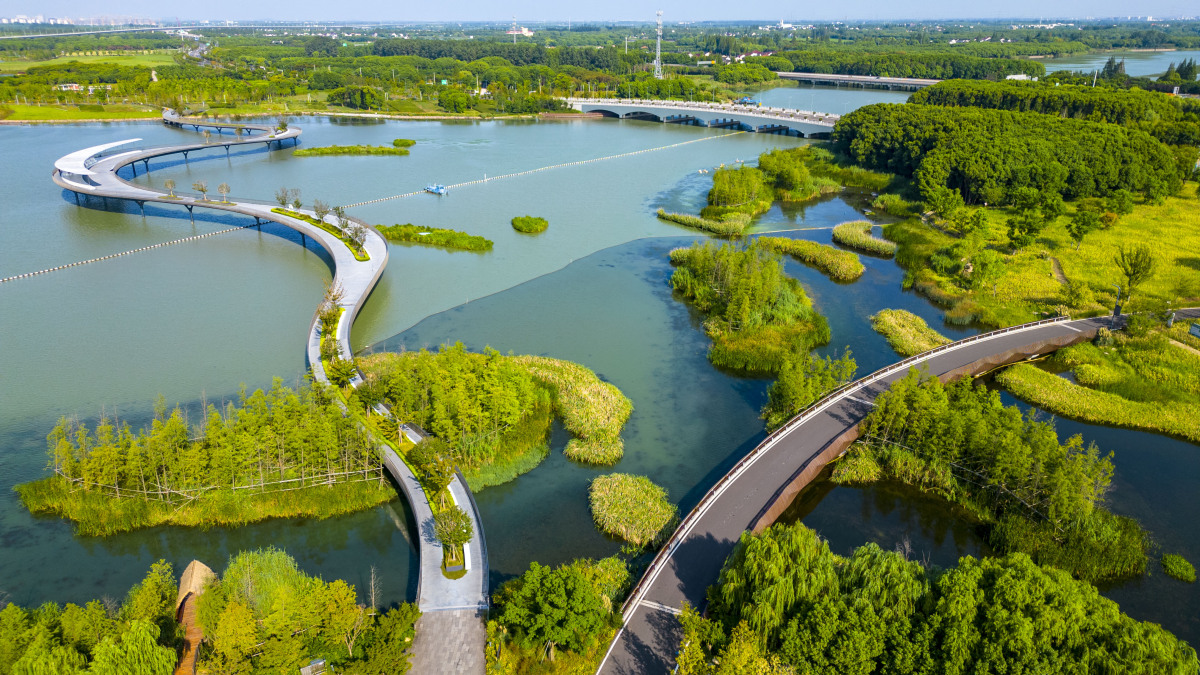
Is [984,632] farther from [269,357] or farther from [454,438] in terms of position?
[269,357]

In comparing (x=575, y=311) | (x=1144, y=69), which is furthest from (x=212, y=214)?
(x=1144, y=69)

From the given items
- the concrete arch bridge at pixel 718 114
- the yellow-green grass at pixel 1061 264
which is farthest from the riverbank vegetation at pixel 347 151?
the yellow-green grass at pixel 1061 264

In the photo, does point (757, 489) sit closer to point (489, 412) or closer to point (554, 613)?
point (554, 613)

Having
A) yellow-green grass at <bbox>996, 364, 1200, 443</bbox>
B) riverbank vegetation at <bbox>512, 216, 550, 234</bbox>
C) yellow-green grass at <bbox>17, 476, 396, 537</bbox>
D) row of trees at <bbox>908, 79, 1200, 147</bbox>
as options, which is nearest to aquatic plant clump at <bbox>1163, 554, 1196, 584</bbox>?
yellow-green grass at <bbox>996, 364, 1200, 443</bbox>

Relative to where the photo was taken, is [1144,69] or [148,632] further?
[1144,69]

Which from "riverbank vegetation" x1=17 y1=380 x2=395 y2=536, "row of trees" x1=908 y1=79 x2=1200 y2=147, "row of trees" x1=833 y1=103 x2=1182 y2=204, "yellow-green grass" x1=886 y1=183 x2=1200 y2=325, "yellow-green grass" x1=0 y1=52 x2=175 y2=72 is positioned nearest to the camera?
"riverbank vegetation" x1=17 y1=380 x2=395 y2=536

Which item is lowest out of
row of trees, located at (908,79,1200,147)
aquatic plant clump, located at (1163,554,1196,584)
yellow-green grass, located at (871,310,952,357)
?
aquatic plant clump, located at (1163,554,1196,584)

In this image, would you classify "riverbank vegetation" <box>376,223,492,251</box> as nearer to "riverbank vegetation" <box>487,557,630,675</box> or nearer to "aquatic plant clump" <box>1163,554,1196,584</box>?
"riverbank vegetation" <box>487,557,630,675</box>
